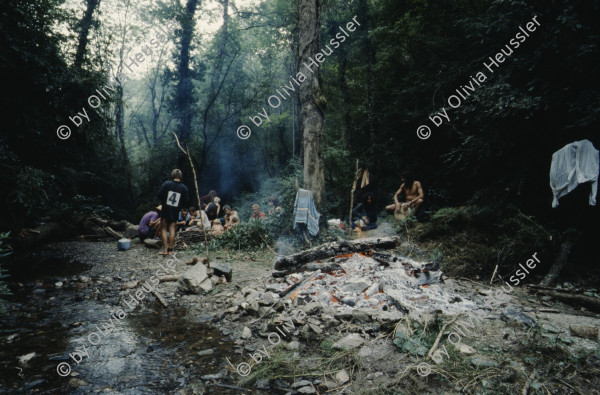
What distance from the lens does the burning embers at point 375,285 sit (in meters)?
3.73

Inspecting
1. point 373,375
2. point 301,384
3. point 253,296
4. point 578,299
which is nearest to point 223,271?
point 253,296

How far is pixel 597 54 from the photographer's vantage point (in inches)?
189

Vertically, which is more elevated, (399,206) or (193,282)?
(399,206)

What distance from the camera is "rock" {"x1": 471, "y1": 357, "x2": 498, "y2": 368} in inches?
95.3

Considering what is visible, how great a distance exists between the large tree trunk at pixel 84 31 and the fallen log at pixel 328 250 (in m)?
8.38

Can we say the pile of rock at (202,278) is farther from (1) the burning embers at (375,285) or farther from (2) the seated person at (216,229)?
(2) the seated person at (216,229)

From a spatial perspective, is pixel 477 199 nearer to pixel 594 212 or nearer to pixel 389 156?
pixel 594 212

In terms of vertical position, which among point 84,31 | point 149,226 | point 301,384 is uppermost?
point 84,31

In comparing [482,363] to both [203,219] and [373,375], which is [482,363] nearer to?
[373,375]

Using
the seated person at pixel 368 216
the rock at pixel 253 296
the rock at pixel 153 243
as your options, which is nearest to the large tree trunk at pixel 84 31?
the rock at pixel 153 243

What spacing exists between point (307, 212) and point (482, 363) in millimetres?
4925

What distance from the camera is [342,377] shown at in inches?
96.2

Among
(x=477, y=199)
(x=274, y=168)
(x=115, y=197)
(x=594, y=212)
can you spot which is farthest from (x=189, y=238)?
(x=274, y=168)

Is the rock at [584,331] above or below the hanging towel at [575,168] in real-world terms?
below
